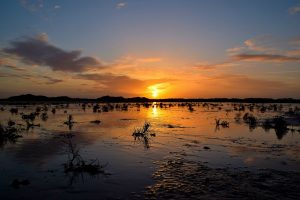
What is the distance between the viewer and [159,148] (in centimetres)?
Result: 1575

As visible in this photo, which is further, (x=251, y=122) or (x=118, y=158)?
(x=251, y=122)

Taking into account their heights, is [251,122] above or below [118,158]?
above

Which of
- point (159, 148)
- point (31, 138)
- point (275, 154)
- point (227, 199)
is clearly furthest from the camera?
point (31, 138)

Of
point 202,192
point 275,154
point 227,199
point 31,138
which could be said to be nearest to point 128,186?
point 202,192

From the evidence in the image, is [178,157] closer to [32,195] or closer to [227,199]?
[227,199]

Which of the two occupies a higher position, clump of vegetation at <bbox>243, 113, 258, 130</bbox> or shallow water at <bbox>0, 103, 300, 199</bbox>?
clump of vegetation at <bbox>243, 113, 258, 130</bbox>

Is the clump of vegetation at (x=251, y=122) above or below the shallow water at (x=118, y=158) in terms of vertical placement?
above

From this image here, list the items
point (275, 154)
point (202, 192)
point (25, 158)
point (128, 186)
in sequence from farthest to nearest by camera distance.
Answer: point (275, 154) → point (25, 158) → point (128, 186) → point (202, 192)

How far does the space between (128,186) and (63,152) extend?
243 inches

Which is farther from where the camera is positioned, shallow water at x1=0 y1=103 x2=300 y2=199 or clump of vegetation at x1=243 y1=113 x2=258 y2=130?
clump of vegetation at x1=243 y1=113 x2=258 y2=130

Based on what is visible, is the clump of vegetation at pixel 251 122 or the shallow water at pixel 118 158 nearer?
the shallow water at pixel 118 158

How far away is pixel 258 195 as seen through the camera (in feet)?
27.2

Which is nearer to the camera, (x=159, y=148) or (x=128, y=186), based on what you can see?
(x=128, y=186)

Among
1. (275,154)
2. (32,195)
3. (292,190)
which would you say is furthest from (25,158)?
(275,154)
